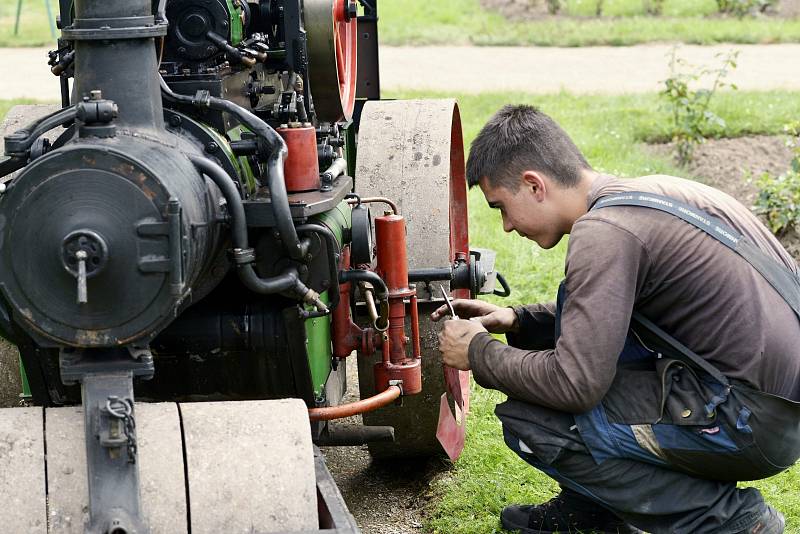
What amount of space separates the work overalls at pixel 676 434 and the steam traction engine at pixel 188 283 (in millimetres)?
525

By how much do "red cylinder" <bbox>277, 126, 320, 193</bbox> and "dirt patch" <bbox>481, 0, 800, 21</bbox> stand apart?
13.1m

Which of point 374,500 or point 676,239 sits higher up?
point 676,239

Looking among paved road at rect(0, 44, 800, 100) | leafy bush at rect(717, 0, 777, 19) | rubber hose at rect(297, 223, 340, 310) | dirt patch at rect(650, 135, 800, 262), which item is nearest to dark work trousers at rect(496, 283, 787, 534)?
rubber hose at rect(297, 223, 340, 310)

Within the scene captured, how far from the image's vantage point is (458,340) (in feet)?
11.0

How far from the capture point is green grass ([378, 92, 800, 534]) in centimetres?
388

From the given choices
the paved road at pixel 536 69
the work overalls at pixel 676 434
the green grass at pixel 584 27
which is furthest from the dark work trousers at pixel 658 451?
the green grass at pixel 584 27

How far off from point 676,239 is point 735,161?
18.1 feet

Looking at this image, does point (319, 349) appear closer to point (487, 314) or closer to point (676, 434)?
point (487, 314)

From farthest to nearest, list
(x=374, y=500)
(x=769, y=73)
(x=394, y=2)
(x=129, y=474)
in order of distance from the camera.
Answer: (x=394, y=2) → (x=769, y=73) → (x=374, y=500) → (x=129, y=474)

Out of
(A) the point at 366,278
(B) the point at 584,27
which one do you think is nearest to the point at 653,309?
(A) the point at 366,278

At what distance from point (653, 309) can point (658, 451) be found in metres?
0.38

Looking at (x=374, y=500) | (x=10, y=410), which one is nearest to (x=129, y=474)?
(x=10, y=410)

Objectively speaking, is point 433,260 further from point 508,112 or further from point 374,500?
point 374,500

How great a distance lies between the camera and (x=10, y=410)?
2.43 m
